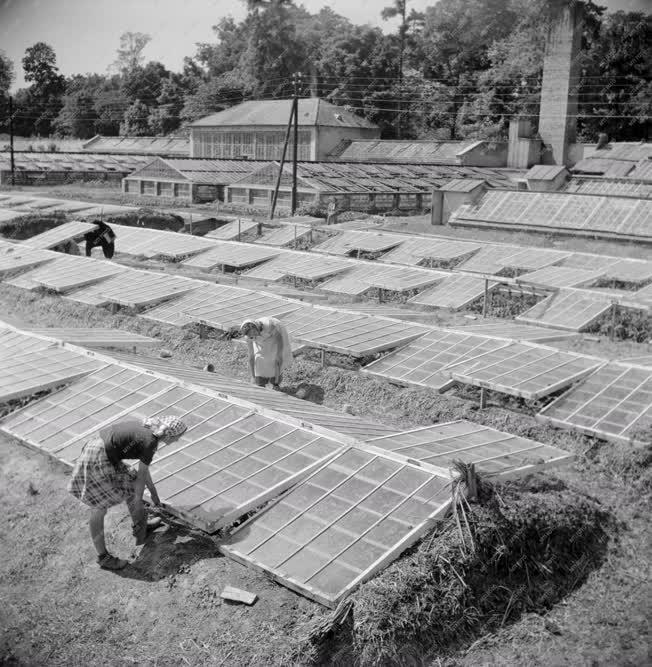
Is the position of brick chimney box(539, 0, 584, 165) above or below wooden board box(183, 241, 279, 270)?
above

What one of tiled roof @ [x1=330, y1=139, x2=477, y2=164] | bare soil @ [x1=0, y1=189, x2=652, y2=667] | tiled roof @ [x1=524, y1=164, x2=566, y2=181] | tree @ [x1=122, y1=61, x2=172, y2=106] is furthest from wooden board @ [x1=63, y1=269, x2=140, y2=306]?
tree @ [x1=122, y1=61, x2=172, y2=106]

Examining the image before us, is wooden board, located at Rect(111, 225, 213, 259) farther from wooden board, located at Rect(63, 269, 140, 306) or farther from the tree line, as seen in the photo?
the tree line

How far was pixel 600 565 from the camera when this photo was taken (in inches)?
346

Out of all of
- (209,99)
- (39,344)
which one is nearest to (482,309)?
(39,344)

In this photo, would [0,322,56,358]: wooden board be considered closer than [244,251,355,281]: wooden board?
Yes

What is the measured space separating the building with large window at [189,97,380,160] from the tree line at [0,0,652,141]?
23.6 feet

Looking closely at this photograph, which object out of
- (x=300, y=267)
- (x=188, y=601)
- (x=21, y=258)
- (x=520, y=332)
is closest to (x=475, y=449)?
(x=188, y=601)

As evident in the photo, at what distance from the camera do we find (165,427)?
27.1 feet

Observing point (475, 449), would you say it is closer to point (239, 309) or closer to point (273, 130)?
point (239, 309)

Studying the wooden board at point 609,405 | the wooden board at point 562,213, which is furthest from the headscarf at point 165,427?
the wooden board at point 562,213

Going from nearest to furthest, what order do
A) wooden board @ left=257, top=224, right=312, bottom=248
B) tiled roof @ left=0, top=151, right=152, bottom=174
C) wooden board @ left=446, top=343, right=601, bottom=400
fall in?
1. wooden board @ left=446, top=343, right=601, bottom=400
2. wooden board @ left=257, top=224, right=312, bottom=248
3. tiled roof @ left=0, top=151, right=152, bottom=174

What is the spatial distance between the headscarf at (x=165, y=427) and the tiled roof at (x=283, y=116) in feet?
204

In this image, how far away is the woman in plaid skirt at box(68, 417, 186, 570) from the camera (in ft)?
26.9

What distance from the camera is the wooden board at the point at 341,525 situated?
7.61m
